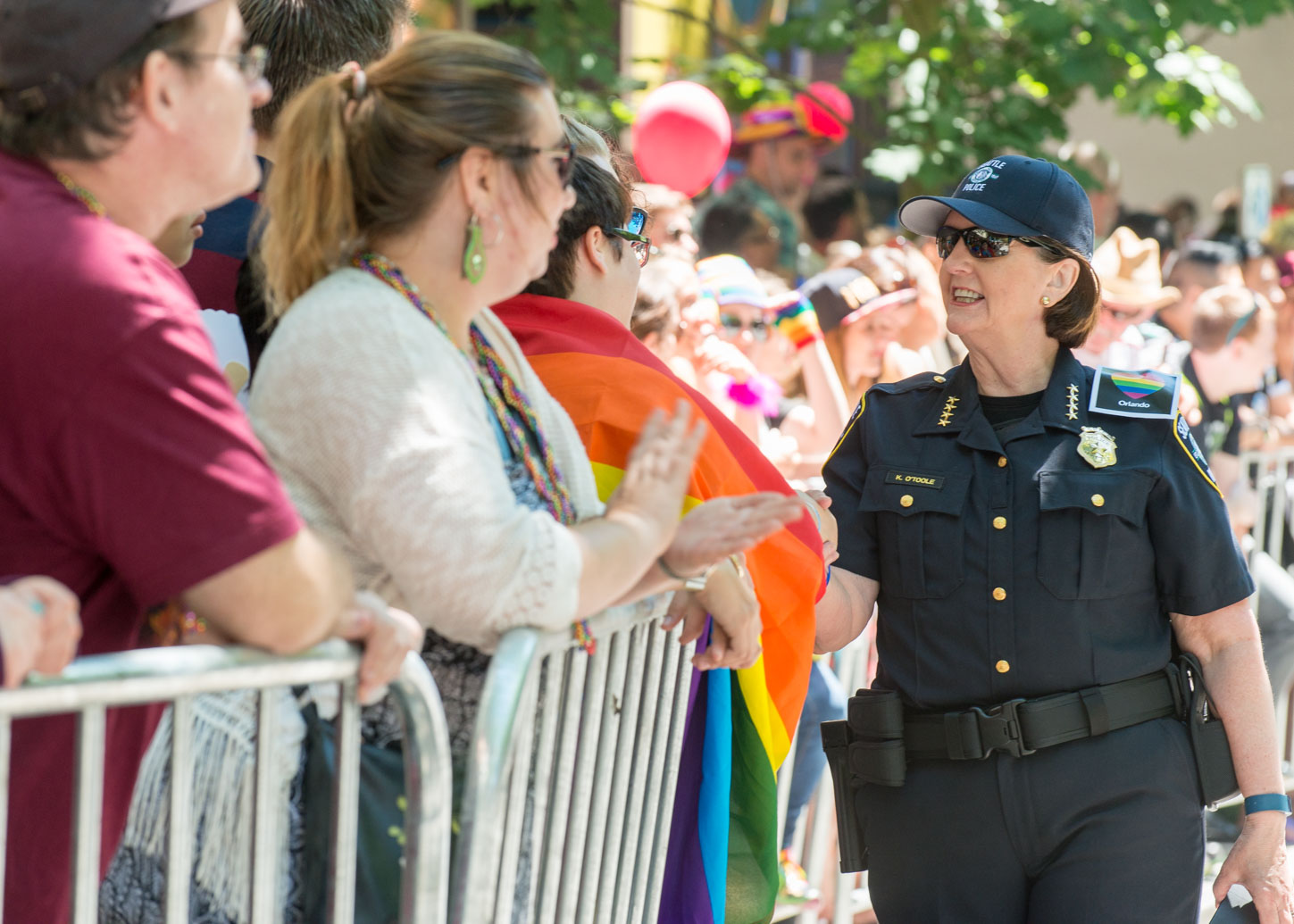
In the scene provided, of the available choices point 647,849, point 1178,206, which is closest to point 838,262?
point 647,849

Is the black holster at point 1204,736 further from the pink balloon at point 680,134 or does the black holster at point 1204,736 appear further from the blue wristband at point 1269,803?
the pink balloon at point 680,134

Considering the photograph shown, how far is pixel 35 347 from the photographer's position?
1.42m

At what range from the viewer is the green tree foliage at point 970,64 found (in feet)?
24.4

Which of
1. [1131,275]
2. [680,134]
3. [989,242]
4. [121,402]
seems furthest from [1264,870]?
[680,134]

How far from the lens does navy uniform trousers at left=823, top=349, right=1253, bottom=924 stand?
2727 mm

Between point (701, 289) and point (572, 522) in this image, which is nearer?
point (572, 522)

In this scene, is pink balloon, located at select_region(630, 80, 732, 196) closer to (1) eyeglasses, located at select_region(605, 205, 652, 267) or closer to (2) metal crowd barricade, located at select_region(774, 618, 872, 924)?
(2) metal crowd barricade, located at select_region(774, 618, 872, 924)

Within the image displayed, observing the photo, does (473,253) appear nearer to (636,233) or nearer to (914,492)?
(636,233)

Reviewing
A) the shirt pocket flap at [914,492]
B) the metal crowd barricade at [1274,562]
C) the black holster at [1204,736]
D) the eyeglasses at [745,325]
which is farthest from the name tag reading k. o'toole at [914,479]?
the metal crowd barricade at [1274,562]

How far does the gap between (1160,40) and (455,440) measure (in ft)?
22.3

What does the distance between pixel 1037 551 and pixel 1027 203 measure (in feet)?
2.29

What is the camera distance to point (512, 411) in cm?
195

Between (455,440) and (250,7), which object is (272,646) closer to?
(455,440)

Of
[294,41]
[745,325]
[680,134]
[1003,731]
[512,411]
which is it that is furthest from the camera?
[680,134]
